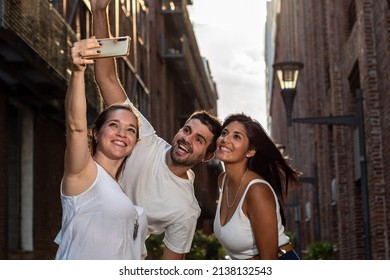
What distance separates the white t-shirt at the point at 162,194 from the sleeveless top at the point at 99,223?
1007mm

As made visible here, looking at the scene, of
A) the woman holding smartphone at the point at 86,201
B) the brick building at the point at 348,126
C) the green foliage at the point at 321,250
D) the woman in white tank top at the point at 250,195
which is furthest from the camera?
the green foliage at the point at 321,250

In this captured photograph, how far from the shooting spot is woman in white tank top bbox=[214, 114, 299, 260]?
486cm

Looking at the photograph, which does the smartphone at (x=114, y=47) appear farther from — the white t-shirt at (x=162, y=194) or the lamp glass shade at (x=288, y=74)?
the lamp glass shade at (x=288, y=74)

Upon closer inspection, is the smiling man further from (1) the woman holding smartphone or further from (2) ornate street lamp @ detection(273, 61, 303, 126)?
(2) ornate street lamp @ detection(273, 61, 303, 126)

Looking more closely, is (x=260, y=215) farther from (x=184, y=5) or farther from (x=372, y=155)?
(x=184, y=5)

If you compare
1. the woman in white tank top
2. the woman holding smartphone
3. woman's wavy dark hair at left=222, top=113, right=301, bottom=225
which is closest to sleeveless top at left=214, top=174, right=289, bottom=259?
the woman in white tank top

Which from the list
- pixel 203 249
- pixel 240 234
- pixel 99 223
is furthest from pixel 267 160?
pixel 203 249

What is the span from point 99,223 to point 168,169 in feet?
3.98

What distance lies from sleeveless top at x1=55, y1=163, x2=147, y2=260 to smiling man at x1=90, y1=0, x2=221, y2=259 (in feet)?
3.25

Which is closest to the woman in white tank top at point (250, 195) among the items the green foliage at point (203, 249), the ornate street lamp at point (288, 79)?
the ornate street lamp at point (288, 79)

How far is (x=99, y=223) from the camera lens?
13.3 feet

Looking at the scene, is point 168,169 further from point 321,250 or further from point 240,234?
point 321,250

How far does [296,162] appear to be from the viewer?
41.8m

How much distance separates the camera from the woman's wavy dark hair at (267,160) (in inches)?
201
